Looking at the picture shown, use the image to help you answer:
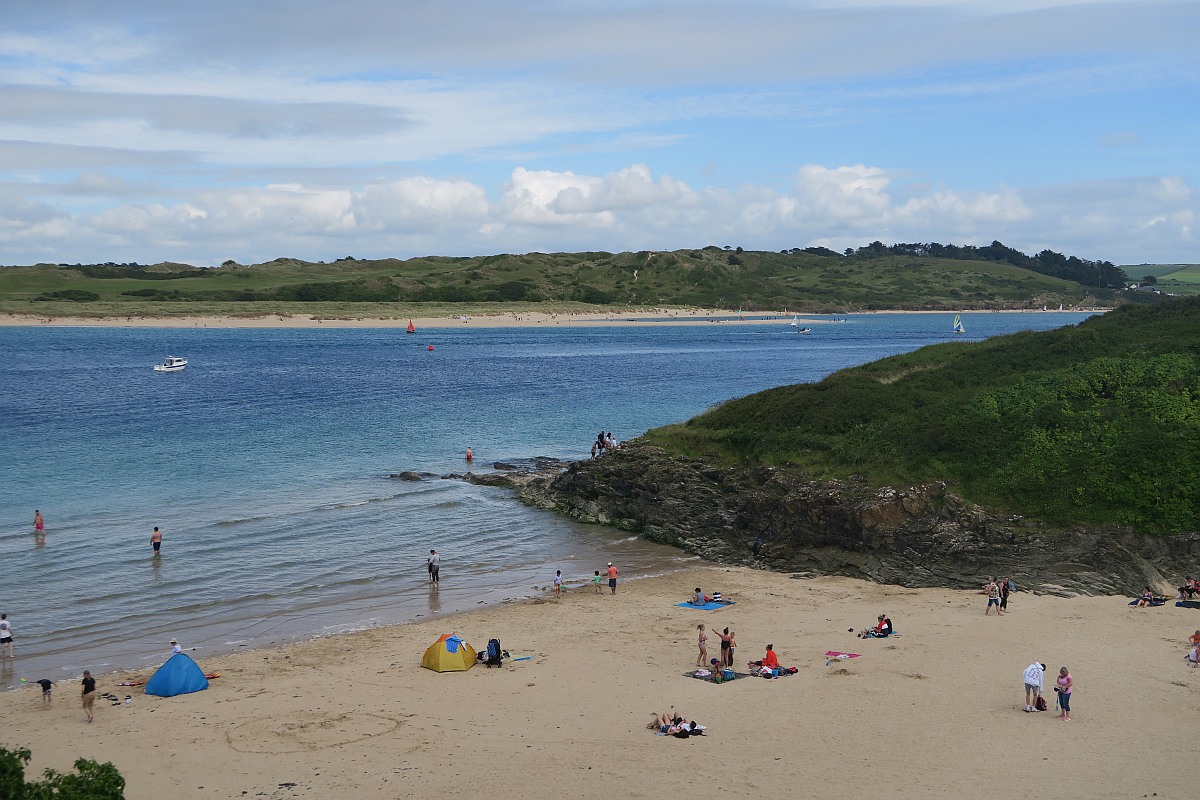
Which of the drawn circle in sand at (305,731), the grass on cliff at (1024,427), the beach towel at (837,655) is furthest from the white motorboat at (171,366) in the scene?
the beach towel at (837,655)

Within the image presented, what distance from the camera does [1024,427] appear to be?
108 ft

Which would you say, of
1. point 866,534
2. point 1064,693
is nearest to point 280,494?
point 866,534

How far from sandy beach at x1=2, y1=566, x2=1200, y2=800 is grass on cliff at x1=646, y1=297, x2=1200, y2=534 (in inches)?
172

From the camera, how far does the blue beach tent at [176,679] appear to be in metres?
20.6

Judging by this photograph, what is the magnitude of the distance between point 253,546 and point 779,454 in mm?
18703

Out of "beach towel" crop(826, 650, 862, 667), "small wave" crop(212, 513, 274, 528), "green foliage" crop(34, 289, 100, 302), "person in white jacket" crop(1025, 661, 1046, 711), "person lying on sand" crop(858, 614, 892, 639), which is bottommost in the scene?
"beach towel" crop(826, 650, 862, 667)

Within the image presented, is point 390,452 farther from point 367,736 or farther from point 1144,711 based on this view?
point 1144,711

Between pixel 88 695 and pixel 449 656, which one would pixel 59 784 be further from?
pixel 449 656

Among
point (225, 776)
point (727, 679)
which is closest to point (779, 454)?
point (727, 679)

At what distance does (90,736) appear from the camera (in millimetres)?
18438

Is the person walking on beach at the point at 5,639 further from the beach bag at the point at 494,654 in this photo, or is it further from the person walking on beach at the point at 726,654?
the person walking on beach at the point at 726,654

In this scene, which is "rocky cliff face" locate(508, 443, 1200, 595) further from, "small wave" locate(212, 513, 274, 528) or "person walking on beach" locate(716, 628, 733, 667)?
"small wave" locate(212, 513, 274, 528)

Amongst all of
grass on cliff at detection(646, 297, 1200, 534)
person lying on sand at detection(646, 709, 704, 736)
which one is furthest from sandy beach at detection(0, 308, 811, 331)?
person lying on sand at detection(646, 709, 704, 736)

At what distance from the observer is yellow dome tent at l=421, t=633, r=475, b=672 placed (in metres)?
22.2
